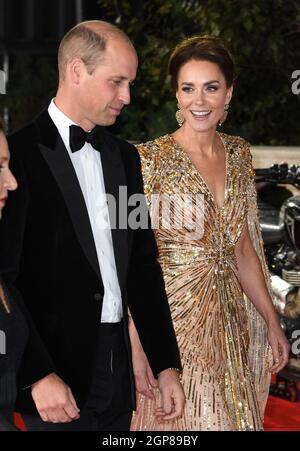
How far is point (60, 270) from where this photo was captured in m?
3.11

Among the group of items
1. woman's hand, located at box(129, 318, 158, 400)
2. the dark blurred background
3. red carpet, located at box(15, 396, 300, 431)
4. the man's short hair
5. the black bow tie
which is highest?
the dark blurred background

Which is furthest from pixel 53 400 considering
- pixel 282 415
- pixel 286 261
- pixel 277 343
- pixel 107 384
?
pixel 282 415

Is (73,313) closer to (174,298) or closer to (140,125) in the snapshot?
(174,298)

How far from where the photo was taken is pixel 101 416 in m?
3.26

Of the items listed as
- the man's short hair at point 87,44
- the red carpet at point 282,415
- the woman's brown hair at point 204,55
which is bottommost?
the red carpet at point 282,415

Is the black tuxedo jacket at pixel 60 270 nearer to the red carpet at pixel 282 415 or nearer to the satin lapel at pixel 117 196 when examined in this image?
the satin lapel at pixel 117 196

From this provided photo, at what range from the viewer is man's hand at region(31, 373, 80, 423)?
294 cm

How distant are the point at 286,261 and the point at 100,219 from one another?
7.91ft

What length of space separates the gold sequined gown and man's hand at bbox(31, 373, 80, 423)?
1219 mm

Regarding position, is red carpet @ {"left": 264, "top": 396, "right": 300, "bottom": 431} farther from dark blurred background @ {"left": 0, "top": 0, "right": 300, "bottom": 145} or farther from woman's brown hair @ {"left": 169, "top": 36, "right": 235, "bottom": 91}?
dark blurred background @ {"left": 0, "top": 0, "right": 300, "bottom": 145}

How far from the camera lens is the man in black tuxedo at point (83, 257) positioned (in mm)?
3047

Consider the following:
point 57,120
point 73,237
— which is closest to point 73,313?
point 73,237

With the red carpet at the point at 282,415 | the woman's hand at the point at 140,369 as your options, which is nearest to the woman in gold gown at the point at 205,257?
the woman's hand at the point at 140,369

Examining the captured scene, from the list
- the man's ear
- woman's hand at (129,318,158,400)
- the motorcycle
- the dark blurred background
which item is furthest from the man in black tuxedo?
Result: the dark blurred background
